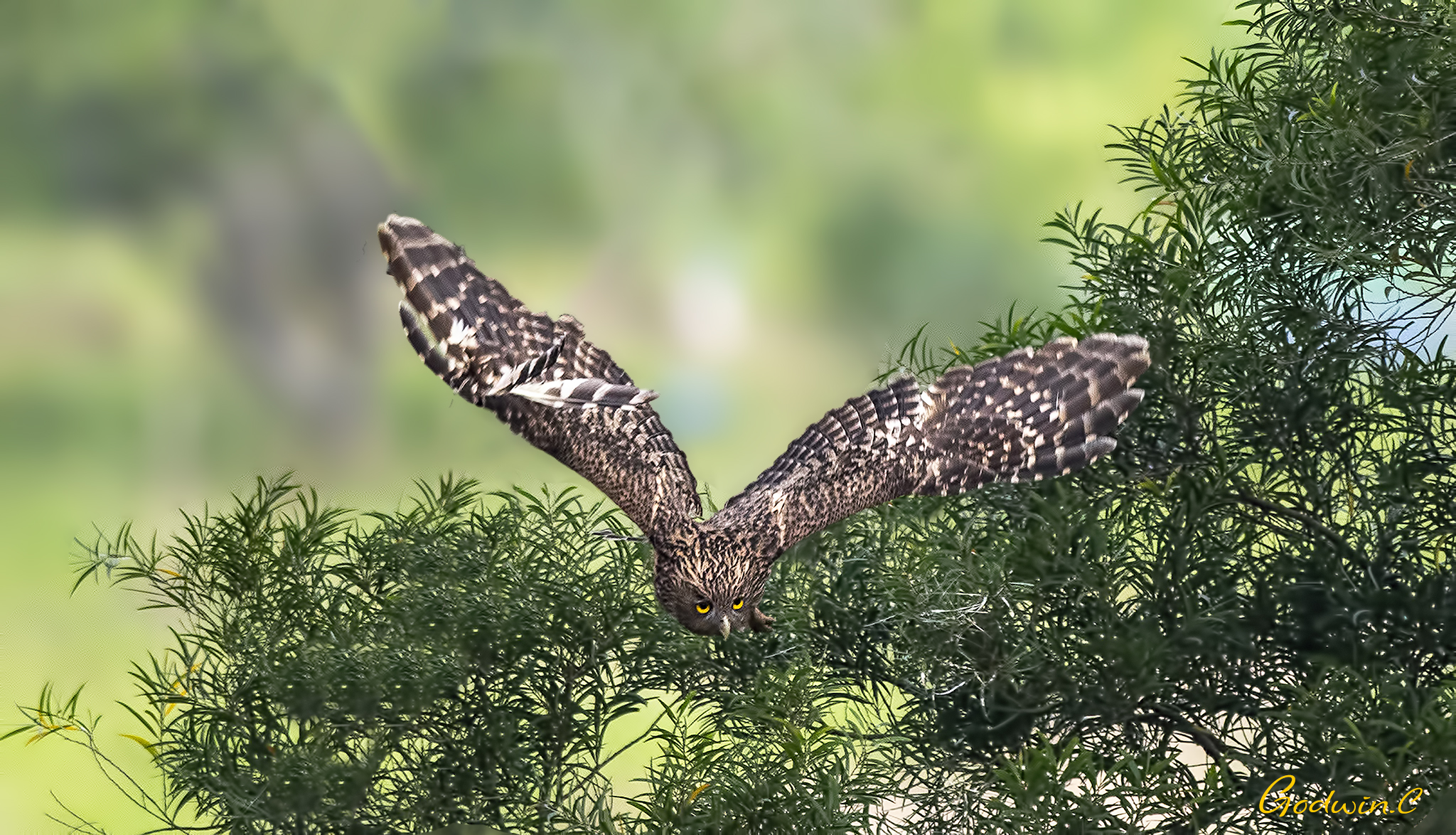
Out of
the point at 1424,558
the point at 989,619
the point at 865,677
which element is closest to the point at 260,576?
the point at 865,677

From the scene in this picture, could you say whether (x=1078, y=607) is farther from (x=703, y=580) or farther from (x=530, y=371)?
(x=530, y=371)

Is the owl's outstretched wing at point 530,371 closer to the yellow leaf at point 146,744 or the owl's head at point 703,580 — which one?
the owl's head at point 703,580

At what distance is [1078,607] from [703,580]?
625mm

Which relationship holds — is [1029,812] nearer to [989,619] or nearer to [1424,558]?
[989,619]

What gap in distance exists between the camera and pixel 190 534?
8.12 ft

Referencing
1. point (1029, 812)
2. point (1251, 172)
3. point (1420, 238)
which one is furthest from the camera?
point (1251, 172)

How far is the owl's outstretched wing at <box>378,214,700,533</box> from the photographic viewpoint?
1.98 meters

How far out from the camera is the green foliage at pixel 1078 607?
2176 millimetres

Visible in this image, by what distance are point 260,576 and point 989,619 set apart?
3.71ft

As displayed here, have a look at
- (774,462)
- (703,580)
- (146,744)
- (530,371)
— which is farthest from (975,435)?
(146,744)

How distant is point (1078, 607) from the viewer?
2.27m
